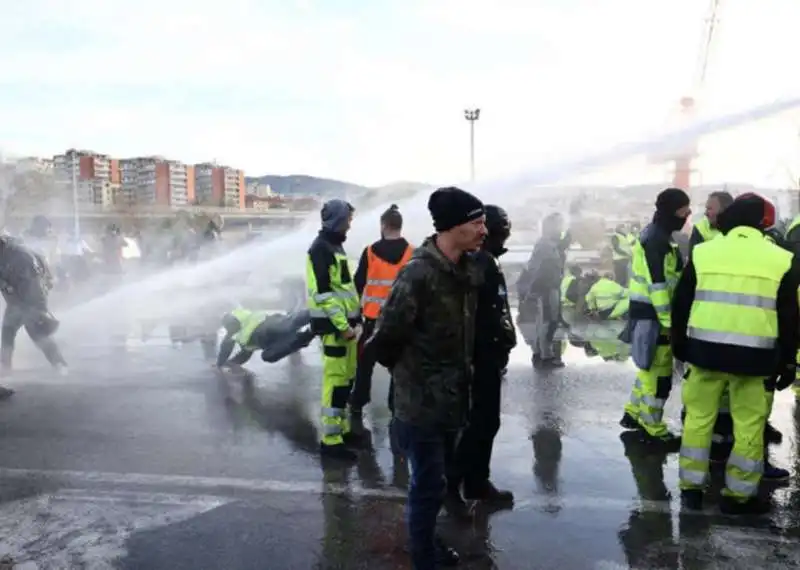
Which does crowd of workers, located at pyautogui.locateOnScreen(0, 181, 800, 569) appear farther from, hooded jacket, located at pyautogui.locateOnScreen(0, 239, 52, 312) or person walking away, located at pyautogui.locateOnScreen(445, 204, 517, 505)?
hooded jacket, located at pyautogui.locateOnScreen(0, 239, 52, 312)

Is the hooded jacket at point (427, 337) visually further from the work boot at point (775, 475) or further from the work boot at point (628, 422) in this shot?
the work boot at point (628, 422)

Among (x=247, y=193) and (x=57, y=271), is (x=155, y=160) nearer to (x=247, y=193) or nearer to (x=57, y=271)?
(x=247, y=193)

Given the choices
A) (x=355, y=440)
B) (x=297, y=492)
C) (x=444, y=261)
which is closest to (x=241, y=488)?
(x=297, y=492)

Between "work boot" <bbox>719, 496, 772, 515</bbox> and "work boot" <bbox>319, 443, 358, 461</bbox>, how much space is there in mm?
2588

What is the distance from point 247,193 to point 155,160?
1392 centimetres

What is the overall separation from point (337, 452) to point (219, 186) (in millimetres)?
89505

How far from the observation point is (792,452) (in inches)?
224

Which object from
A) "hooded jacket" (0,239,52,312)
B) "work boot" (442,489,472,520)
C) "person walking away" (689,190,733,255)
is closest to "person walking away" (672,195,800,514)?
"work boot" (442,489,472,520)

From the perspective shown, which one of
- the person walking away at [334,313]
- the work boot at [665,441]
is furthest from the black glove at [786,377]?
the person walking away at [334,313]

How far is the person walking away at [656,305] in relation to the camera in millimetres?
5570

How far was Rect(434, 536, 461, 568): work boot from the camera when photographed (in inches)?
154

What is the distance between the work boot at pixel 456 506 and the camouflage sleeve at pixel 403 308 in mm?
1508

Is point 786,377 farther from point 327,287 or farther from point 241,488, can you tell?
point 241,488

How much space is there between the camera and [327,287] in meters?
5.59
